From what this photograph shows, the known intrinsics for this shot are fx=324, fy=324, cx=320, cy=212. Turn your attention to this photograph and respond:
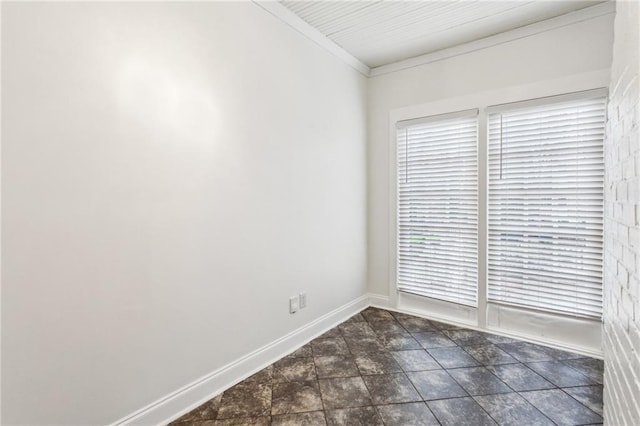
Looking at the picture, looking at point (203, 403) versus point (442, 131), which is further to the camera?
point (442, 131)

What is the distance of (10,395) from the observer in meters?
1.24

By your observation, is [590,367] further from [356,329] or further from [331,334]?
[331,334]

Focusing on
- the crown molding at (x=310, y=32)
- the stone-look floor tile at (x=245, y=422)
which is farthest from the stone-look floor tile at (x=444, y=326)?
the crown molding at (x=310, y=32)

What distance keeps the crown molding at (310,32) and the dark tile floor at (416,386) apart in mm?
2569

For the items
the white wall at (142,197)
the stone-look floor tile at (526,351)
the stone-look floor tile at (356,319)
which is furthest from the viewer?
the stone-look floor tile at (356,319)

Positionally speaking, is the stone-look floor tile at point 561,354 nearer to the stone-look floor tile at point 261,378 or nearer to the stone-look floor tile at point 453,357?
the stone-look floor tile at point 453,357

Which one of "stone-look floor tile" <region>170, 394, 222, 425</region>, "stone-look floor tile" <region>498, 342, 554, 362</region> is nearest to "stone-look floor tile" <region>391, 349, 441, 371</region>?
"stone-look floor tile" <region>498, 342, 554, 362</region>

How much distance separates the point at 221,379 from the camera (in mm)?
2018

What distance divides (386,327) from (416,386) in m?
0.94

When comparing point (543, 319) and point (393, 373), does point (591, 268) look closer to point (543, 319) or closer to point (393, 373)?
point (543, 319)

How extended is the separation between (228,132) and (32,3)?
39.8 inches

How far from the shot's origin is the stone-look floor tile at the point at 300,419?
1728mm

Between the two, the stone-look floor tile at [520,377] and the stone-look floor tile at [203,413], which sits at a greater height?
the stone-look floor tile at [520,377]

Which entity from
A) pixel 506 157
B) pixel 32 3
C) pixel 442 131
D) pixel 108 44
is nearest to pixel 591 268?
pixel 506 157
